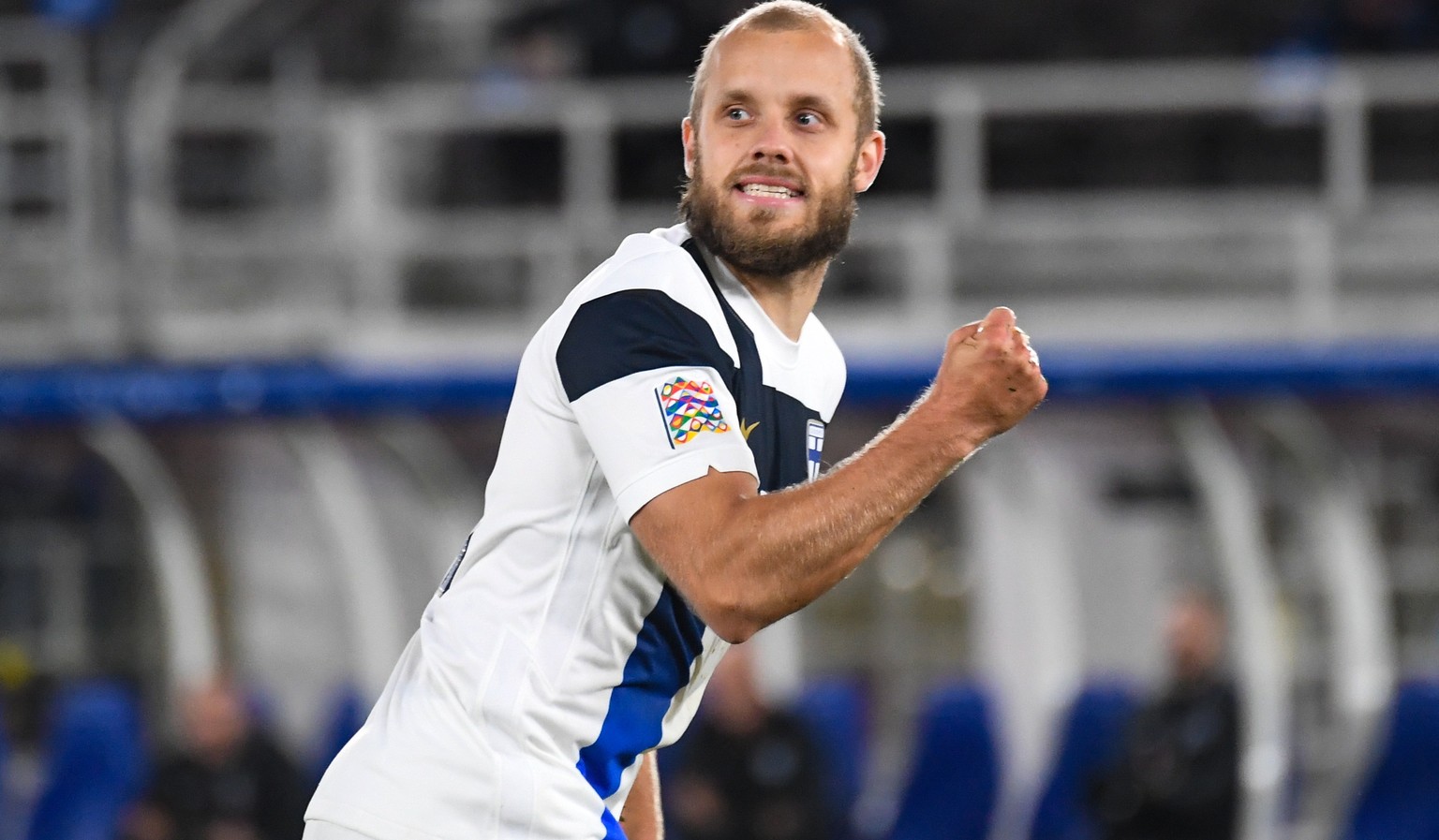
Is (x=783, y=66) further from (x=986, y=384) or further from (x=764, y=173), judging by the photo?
(x=986, y=384)

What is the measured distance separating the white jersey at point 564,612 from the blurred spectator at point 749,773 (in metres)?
5.51

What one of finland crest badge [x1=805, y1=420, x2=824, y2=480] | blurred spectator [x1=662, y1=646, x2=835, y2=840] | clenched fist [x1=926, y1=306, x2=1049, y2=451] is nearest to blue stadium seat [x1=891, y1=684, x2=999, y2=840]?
blurred spectator [x1=662, y1=646, x2=835, y2=840]

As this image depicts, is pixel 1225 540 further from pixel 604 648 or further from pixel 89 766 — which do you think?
pixel 604 648

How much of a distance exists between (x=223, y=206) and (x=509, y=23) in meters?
1.77

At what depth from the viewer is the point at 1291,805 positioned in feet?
32.3

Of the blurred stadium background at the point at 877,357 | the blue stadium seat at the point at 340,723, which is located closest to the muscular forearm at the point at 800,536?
the blurred stadium background at the point at 877,357

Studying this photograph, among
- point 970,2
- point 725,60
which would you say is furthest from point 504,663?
point 970,2

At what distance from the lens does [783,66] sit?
3.36 metres

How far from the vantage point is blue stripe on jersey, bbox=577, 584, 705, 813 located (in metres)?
3.35

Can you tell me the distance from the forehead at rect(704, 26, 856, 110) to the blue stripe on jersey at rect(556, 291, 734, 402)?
336mm

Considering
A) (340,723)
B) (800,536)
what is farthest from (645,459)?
(340,723)

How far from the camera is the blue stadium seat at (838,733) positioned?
366 inches

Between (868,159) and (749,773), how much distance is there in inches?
225

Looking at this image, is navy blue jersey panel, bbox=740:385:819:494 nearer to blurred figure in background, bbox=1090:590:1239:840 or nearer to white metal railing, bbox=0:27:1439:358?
blurred figure in background, bbox=1090:590:1239:840
